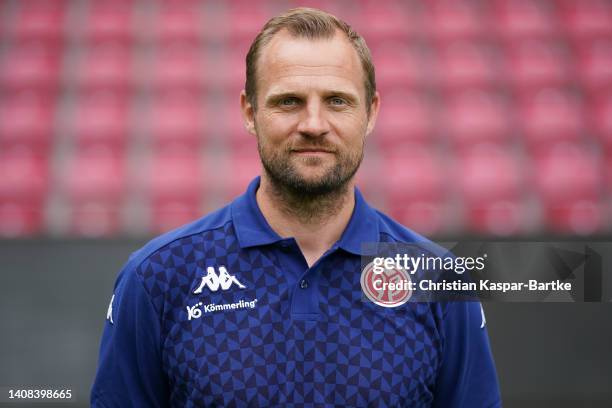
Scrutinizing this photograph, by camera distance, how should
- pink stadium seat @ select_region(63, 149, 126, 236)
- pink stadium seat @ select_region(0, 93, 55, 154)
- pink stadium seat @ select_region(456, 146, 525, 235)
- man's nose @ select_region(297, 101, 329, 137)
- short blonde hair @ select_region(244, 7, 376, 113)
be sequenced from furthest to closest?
pink stadium seat @ select_region(0, 93, 55, 154) < pink stadium seat @ select_region(456, 146, 525, 235) < pink stadium seat @ select_region(63, 149, 126, 236) < short blonde hair @ select_region(244, 7, 376, 113) < man's nose @ select_region(297, 101, 329, 137)

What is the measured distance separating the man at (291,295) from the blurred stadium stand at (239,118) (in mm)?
2567

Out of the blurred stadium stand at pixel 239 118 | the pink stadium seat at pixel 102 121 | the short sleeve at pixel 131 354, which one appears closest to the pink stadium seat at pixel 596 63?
the blurred stadium stand at pixel 239 118

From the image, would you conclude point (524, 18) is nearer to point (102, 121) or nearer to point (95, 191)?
point (102, 121)

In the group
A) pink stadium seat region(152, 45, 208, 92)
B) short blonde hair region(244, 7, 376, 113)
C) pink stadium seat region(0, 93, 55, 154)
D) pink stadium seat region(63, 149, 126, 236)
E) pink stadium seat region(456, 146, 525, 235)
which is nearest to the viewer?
short blonde hair region(244, 7, 376, 113)

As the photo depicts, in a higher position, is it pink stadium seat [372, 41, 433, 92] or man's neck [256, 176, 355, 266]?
pink stadium seat [372, 41, 433, 92]

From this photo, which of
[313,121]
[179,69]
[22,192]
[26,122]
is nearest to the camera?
[313,121]

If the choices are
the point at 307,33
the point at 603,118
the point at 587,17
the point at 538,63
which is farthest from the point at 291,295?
the point at 587,17

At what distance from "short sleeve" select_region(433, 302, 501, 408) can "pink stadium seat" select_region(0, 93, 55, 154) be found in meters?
3.58

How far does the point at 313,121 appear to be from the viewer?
3.87ft

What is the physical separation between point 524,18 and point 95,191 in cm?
305

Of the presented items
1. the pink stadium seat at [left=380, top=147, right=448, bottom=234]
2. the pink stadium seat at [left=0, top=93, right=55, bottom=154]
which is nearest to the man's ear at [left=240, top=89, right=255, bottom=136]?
the pink stadium seat at [left=380, top=147, right=448, bottom=234]

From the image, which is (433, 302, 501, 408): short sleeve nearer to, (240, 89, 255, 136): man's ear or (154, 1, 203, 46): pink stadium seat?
(240, 89, 255, 136): man's ear

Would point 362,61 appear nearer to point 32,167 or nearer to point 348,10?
point 32,167

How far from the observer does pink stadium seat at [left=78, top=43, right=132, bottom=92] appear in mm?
4789
